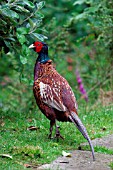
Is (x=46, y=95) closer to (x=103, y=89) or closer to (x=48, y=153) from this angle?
(x=48, y=153)

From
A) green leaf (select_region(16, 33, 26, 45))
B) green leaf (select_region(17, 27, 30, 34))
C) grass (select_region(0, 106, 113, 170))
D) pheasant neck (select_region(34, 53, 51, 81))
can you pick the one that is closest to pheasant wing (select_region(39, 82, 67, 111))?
pheasant neck (select_region(34, 53, 51, 81))

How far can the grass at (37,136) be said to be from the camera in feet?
22.7

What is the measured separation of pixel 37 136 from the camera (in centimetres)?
812

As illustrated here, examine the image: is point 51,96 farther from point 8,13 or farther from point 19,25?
point 19,25

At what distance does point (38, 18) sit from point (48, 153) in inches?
94.5

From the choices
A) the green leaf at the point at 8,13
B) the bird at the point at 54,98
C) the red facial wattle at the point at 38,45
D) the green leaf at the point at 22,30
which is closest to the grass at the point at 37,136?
the bird at the point at 54,98

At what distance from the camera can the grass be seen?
6.91 m

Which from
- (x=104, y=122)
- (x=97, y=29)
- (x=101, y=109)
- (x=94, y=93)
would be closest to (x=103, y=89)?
(x=94, y=93)

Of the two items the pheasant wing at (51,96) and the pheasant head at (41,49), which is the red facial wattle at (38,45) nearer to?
the pheasant head at (41,49)

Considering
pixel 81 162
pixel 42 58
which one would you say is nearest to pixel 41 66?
pixel 42 58

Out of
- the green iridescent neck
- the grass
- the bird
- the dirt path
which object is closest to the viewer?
the dirt path

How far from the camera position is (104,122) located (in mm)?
9164

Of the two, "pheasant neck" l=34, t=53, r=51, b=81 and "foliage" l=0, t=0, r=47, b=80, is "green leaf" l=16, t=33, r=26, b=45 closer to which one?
"foliage" l=0, t=0, r=47, b=80

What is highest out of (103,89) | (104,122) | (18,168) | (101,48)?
(101,48)
